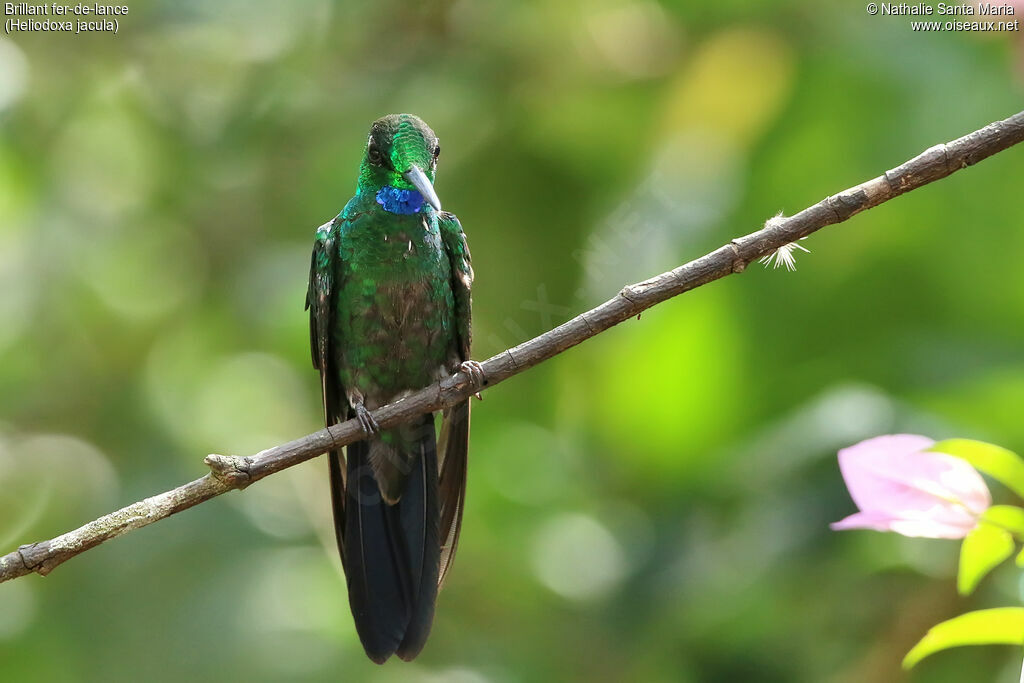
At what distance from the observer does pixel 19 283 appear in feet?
14.5

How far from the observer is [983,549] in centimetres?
146

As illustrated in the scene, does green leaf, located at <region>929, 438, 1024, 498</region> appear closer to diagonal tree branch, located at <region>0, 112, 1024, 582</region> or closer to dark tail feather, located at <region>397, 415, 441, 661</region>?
diagonal tree branch, located at <region>0, 112, 1024, 582</region>

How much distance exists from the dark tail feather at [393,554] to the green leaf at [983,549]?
168cm

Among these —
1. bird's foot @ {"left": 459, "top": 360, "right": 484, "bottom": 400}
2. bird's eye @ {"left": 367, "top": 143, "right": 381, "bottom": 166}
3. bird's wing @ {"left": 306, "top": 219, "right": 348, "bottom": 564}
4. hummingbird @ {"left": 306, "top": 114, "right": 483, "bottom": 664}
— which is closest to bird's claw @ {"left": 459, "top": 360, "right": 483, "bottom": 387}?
bird's foot @ {"left": 459, "top": 360, "right": 484, "bottom": 400}

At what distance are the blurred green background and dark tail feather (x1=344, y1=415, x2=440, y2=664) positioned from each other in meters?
0.63

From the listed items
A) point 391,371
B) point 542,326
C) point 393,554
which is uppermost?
point 542,326

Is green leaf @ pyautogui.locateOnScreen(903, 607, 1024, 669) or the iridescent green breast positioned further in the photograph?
the iridescent green breast

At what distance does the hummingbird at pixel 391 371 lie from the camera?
2951 millimetres

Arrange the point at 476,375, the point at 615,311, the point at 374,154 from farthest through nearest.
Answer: the point at 374,154, the point at 476,375, the point at 615,311

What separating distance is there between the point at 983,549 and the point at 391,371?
2085mm

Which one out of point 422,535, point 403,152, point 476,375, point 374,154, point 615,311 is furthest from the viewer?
point 422,535

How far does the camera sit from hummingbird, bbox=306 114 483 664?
2.95m

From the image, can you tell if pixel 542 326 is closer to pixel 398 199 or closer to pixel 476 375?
pixel 398 199

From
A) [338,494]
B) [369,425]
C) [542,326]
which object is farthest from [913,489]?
[542,326]
